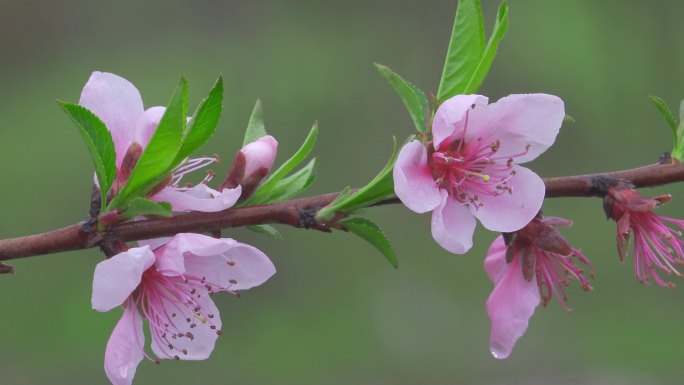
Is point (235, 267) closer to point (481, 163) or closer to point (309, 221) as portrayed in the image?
point (309, 221)

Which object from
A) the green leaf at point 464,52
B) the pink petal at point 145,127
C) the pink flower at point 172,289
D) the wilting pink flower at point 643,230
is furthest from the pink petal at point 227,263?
the wilting pink flower at point 643,230

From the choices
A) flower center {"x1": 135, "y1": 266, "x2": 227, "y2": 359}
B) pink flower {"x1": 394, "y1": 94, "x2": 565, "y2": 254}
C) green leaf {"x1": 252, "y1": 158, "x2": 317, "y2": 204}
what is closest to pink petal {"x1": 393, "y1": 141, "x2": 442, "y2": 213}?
pink flower {"x1": 394, "y1": 94, "x2": 565, "y2": 254}

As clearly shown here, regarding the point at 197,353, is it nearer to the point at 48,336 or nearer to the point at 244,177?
the point at 244,177

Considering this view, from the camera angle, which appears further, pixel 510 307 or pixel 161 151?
pixel 510 307

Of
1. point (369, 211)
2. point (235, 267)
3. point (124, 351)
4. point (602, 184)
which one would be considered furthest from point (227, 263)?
point (369, 211)

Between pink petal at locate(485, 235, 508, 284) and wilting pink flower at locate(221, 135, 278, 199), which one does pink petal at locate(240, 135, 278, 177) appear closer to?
wilting pink flower at locate(221, 135, 278, 199)

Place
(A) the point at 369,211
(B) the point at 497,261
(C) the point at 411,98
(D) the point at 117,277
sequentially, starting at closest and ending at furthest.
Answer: (D) the point at 117,277
(C) the point at 411,98
(B) the point at 497,261
(A) the point at 369,211

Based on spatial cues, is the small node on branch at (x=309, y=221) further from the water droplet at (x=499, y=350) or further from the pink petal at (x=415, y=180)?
the water droplet at (x=499, y=350)
